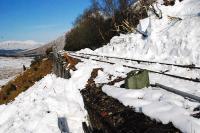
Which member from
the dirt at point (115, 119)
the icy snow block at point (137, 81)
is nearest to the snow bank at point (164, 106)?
the dirt at point (115, 119)

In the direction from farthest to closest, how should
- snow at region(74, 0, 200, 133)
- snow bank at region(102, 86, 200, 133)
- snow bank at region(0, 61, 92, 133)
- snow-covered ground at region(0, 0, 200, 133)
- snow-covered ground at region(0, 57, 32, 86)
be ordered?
1. snow-covered ground at region(0, 57, 32, 86)
2. snow bank at region(0, 61, 92, 133)
3. snow-covered ground at region(0, 0, 200, 133)
4. snow at region(74, 0, 200, 133)
5. snow bank at region(102, 86, 200, 133)

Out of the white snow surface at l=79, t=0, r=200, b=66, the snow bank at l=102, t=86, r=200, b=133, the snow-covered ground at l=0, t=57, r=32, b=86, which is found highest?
the white snow surface at l=79, t=0, r=200, b=66

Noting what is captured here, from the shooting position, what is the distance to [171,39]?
767 inches

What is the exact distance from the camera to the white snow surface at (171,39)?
16903 millimetres

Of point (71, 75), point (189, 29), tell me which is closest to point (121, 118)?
point (71, 75)

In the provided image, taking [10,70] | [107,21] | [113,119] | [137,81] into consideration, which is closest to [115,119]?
[113,119]

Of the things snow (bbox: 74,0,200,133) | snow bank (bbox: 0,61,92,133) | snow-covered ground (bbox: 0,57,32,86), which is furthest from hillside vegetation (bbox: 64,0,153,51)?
snow-covered ground (bbox: 0,57,32,86)

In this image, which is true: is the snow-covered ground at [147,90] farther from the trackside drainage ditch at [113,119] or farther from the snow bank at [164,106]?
the trackside drainage ditch at [113,119]

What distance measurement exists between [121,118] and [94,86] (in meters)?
→ 5.10

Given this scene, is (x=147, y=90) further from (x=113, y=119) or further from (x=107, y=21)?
(x=107, y=21)

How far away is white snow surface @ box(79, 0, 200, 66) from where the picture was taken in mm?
16903

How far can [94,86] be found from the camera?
41.8 feet

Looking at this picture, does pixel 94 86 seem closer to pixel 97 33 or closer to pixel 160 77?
pixel 160 77

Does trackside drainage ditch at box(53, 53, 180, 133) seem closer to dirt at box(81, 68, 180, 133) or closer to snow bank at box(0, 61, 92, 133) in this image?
dirt at box(81, 68, 180, 133)
